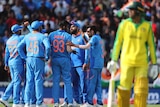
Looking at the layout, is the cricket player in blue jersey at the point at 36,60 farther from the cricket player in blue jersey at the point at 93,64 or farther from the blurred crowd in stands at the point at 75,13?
the blurred crowd in stands at the point at 75,13

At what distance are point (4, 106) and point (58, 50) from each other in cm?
265

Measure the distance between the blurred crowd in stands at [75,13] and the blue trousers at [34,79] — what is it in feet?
31.5

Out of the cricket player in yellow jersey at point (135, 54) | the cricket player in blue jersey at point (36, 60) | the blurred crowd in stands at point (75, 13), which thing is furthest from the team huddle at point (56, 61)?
the blurred crowd in stands at point (75, 13)

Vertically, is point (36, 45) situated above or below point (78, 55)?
above

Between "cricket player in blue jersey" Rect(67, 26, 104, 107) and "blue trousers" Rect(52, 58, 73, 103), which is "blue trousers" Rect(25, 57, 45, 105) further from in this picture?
"cricket player in blue jersey" Rect(67, 26, 104, 107)

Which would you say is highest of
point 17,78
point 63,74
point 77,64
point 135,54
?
point 135,54

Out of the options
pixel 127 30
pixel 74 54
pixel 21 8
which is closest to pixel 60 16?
pixel 21 8

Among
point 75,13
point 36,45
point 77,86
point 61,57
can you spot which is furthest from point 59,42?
point 75,13

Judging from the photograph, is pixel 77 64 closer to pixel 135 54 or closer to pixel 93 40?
pixel 93 40

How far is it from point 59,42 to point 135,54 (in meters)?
4.32

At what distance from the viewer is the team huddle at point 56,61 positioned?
19.1m

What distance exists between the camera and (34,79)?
19.3 meters

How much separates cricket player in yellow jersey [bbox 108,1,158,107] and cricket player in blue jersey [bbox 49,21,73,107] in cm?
406

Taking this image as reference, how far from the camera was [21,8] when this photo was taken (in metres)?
30.6
